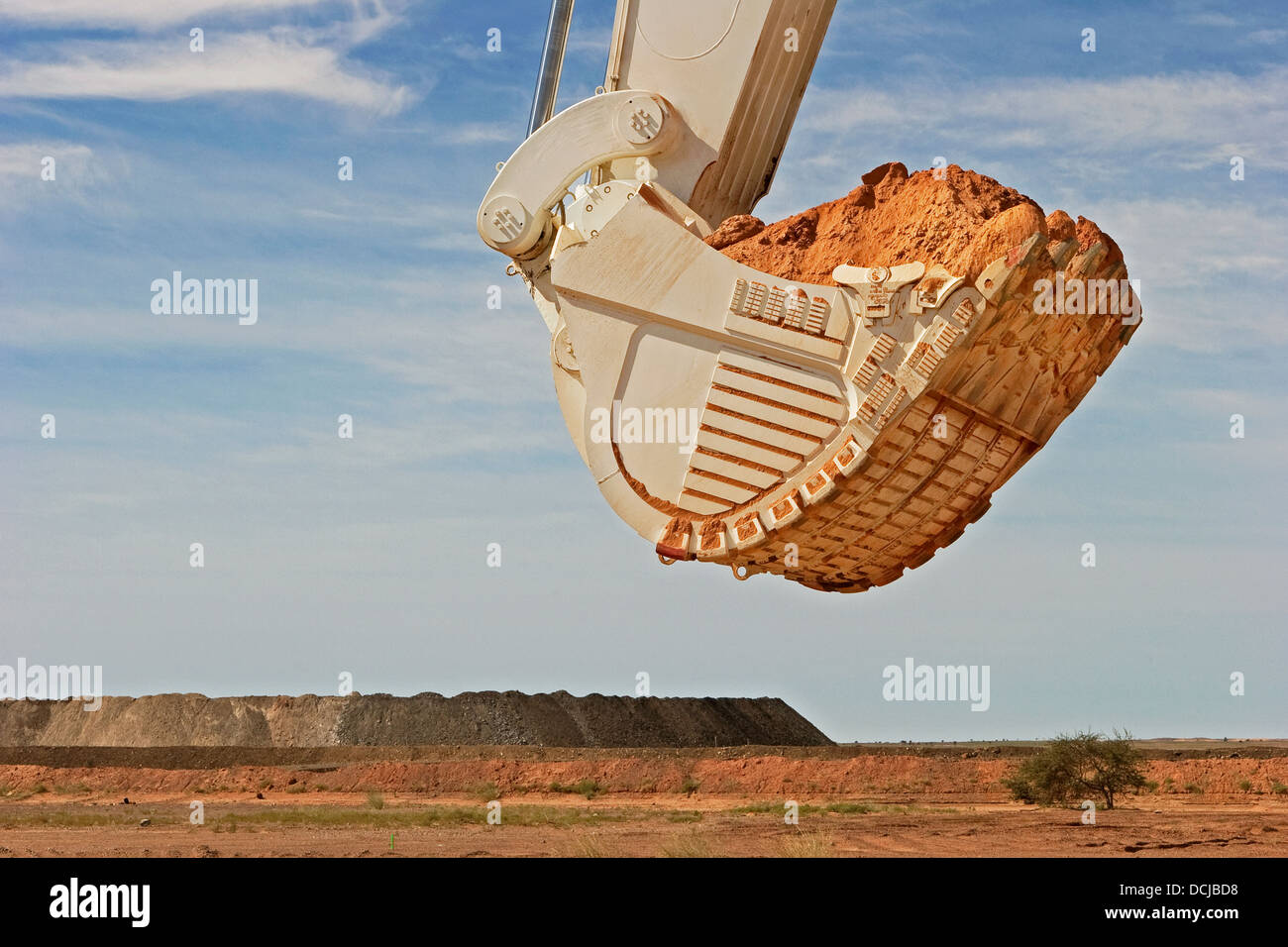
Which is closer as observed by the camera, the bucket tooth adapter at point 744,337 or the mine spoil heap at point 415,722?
the bucket tooth adapter at point 744,337

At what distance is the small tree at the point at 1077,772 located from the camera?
2536 centimetres

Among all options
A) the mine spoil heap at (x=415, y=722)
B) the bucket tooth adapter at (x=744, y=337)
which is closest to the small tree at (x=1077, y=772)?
the bucket tooth adapter at (x=744, y=337)

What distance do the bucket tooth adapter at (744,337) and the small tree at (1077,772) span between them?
473 inches

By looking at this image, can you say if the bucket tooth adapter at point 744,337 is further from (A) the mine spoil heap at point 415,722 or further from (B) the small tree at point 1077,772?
(A) the mine spoil heap at point 415,722

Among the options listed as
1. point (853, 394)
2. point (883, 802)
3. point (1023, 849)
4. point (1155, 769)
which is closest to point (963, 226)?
point (853, 394)

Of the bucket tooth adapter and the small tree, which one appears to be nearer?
the bucket tooth adapter

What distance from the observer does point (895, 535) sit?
47.1 ft

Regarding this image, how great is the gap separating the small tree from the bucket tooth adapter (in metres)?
12.0

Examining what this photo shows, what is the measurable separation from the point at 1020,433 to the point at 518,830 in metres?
10.5

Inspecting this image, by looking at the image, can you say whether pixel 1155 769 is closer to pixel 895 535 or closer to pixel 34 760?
pixel 895 535

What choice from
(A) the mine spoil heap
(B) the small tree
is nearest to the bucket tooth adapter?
(B) the small tree

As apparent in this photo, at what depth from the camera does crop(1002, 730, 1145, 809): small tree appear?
25.4m

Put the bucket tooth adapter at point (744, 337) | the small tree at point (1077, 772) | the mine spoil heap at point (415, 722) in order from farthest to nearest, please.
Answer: the mine spoil heap at point (415, 722)
the small tree at point (1077, 772)
the bucket tooth adapter at point (744, 337)

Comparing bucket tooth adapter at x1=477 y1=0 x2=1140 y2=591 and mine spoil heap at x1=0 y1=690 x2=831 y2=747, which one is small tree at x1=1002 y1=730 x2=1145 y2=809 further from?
mine spoil heap at x1=0 y1=690 x2=831 y2=747
